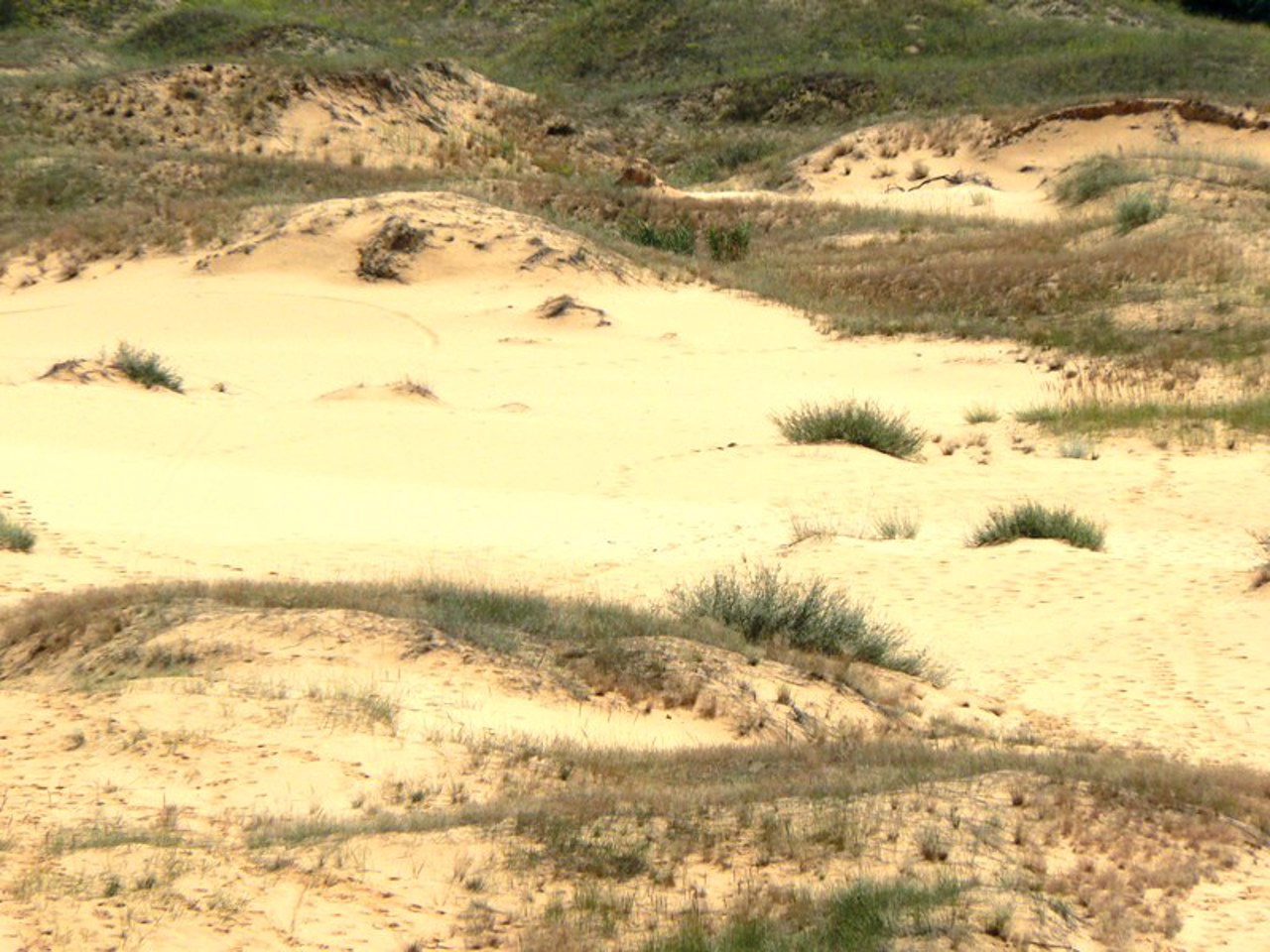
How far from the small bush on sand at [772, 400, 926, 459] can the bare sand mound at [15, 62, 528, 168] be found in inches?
831

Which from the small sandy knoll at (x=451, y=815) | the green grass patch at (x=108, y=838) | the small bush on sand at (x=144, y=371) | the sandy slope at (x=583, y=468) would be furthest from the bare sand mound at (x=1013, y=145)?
the green grass patch at (x=108, y=838)

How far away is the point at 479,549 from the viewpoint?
1231 cm

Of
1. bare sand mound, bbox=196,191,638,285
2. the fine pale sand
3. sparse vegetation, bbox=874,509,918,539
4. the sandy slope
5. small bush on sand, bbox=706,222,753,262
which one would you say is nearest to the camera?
the fine pale sand

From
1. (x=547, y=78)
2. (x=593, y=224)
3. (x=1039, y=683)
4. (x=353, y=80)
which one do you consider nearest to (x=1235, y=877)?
(x=1039, y=683)

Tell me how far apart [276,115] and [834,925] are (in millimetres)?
35468

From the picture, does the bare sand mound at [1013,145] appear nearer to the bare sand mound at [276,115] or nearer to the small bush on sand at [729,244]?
the bare sand mound at [276,115]

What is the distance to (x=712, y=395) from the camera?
1966 cm

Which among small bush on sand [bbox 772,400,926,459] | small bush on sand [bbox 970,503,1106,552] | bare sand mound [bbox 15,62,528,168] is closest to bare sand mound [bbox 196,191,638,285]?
small bush on sand [bbox 772,400,926,459]

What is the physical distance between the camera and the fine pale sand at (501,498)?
686cm

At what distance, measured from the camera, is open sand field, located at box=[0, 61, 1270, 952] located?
535cm

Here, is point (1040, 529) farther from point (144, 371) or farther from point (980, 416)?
point (144, 371)

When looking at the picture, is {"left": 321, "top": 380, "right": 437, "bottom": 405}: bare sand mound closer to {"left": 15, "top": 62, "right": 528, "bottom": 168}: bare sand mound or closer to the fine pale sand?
the fine pale sand

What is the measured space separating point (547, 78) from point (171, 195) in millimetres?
25853

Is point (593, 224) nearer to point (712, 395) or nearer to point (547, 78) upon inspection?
point (712, 395)
